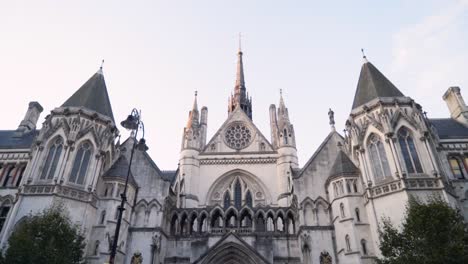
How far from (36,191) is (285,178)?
2243 centimetres

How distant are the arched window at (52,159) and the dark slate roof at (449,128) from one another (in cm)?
3071

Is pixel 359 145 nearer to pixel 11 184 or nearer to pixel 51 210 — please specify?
pixel 51 210

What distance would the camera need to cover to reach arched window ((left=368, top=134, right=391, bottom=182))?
22.4 metres

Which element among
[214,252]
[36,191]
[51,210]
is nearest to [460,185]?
[214,252]

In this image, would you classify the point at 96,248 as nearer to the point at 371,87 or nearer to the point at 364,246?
the point at 364,246

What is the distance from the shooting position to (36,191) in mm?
21766

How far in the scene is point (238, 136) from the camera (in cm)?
3844

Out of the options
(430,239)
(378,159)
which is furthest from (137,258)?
(430,239)

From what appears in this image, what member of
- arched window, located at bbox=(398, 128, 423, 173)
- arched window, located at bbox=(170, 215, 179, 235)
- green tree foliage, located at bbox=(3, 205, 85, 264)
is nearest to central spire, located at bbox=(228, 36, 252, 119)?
arched window, located at bbox=(170, 215, 179, 235)

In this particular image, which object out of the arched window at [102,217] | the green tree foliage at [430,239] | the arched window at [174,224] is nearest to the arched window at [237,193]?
the arched window at [174,224]

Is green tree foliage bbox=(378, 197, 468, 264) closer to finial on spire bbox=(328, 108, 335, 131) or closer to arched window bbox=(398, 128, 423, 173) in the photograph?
arched window bbox=(398, 128, 423, 173)

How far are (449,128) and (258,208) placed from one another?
19.2 metres

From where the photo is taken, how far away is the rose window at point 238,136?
1479 inches

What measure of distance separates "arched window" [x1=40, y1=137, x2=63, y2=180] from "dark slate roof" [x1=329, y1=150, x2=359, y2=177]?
20.6 metres
